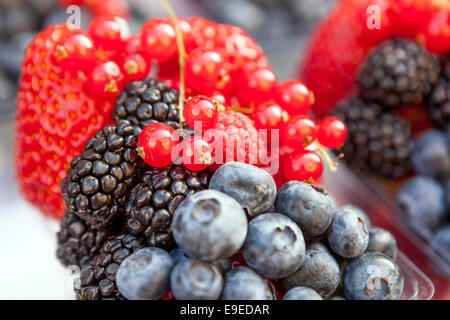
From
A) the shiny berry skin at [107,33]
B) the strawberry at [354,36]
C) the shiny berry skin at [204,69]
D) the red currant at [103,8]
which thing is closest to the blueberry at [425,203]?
the strawberry at [354,36]

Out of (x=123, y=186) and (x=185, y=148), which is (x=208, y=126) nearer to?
(x=185, y=148)

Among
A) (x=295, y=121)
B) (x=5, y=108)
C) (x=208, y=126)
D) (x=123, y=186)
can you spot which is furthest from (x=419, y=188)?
(x=5, y=108)

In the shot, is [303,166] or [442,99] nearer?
[303,166]

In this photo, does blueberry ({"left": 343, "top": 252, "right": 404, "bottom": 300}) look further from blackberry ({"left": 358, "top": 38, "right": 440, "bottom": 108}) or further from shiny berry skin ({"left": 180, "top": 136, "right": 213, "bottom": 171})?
blackberry ({"left": 358, "top": 38, "right": 440, "bottom": 108})

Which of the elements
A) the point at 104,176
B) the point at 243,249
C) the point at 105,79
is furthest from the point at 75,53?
the point at 243,249

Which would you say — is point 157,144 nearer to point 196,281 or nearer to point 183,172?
point 183,172
